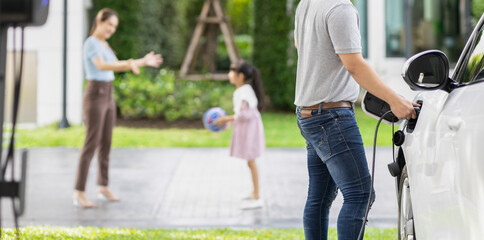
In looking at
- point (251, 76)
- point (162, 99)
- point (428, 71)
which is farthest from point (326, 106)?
point (162, 99)

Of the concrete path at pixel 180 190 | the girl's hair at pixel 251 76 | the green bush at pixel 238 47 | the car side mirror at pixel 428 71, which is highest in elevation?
the car side mirror at pixel 428 71

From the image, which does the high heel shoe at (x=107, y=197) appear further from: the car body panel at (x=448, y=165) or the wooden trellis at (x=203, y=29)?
the wooden trellis at (x=203, y=29)

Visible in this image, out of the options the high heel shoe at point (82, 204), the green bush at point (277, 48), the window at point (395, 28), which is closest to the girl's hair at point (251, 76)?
the high heel shoe at point (82, 204)

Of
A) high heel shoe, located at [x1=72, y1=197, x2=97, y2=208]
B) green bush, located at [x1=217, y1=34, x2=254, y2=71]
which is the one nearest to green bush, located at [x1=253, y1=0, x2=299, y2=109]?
green bush, located at [x1=217, y1=34, x2=254, y2=71]

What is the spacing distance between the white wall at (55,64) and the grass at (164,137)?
1.74ft

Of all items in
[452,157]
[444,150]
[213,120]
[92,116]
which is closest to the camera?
[452,157]

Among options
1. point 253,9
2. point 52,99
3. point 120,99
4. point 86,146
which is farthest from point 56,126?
point 86,146

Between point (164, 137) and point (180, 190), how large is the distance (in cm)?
440

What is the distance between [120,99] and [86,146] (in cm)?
801

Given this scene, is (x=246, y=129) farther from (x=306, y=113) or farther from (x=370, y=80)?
(x=370, y=80)

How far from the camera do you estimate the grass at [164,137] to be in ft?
37.5

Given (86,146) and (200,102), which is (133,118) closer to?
(200,102)

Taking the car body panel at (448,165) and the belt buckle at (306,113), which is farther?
the belt buckle at (306,113)

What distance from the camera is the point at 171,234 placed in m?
5.59
